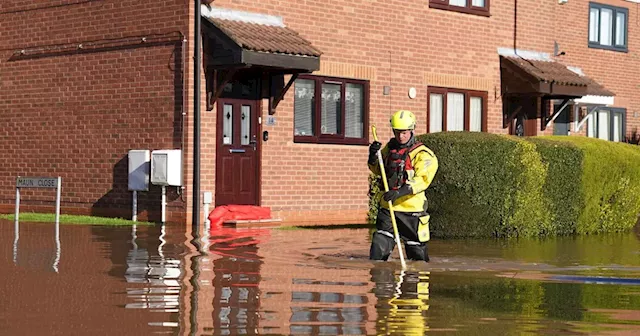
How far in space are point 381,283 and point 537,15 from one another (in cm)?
1845

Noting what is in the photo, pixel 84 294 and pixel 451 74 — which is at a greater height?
pixel 451 74

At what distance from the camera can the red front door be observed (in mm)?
22531

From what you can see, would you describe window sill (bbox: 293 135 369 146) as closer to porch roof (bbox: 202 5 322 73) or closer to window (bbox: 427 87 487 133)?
porch roof (bbox: 202 5 322 73)

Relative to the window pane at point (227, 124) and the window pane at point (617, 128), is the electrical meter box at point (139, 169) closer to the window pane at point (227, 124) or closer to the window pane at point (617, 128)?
the window pane at point (227, 124)

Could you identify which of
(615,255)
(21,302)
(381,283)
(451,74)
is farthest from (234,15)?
(21,302)

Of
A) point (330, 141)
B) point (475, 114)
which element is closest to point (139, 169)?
point (330, 141)

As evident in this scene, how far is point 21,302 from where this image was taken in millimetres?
9883

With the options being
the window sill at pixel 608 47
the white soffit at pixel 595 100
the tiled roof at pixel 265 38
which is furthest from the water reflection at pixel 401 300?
the window sill at pixel 608 47

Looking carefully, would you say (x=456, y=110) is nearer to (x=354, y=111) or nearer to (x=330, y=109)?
(x=354, y=111)

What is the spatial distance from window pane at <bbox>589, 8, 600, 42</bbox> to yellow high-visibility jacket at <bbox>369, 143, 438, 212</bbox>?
18.6 meters

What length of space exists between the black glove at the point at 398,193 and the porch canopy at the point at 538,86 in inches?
551

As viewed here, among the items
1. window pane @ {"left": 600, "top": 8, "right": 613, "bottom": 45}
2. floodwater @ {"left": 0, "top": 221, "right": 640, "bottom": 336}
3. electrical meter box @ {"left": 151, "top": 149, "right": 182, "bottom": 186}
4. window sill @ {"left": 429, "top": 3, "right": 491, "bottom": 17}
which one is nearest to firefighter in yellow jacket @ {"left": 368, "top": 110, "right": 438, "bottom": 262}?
floodwater @ {"left": 0, "top": 221, "right": 640, "bottom": 336}

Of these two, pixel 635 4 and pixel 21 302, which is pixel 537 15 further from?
pixel 21 302

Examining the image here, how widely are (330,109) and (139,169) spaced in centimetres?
401
